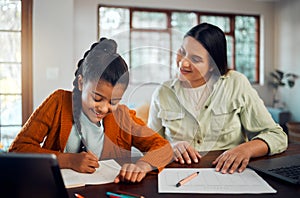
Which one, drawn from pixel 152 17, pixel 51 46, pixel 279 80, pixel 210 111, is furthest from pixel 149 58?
pixel 279 80

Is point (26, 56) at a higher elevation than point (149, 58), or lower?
higher

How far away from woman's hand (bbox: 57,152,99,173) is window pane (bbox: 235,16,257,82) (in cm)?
456

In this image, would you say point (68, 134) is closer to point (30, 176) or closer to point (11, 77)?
point (30, 176)

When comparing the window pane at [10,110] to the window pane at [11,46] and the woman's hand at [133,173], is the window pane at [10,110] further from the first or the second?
the woman's hand at [133,173]

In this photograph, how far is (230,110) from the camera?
1160 mm

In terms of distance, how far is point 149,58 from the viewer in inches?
31.6

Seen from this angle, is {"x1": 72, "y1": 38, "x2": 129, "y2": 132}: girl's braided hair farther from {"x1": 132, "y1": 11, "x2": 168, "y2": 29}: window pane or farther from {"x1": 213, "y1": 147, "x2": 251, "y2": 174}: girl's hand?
{"x1": 132, "y1": 11, "x2": 168, "y2": 29}: window pane

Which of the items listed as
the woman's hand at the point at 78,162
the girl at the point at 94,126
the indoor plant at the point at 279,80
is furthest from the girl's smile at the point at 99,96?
the indoor plant at the point at 279,80

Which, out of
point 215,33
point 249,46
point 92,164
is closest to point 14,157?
point 92,164

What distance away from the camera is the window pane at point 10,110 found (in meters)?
3.32

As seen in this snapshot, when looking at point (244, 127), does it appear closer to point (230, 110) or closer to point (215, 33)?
point (230, 110)

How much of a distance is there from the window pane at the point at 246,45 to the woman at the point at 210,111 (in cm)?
408

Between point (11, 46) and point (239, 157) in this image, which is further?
point (11, 46)

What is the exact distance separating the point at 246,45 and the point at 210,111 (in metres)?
4.40
